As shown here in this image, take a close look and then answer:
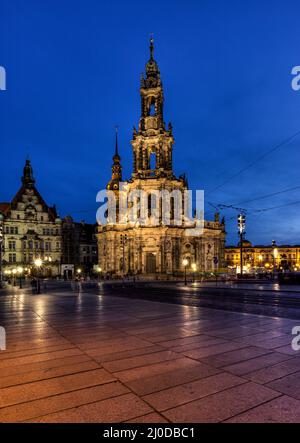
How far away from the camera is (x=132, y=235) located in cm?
6375

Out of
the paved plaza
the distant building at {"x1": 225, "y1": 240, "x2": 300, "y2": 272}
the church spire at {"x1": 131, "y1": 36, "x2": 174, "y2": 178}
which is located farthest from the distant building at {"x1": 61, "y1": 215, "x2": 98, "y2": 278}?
the distant building at {"x1": 225, "y1": 240, "x2": 300, "y2": 272}

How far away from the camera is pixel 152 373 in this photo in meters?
6.24

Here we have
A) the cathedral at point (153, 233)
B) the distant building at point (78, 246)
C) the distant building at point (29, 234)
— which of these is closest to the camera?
the cathedral at point (153, 233)

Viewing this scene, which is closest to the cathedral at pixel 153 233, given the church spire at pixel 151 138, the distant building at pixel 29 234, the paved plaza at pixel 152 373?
the church spire at pixel 151 138

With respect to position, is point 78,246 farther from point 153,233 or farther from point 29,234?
point 153,233

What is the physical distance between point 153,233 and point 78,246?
30590 millimetres

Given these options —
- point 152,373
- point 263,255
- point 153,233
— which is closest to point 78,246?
point 153,233

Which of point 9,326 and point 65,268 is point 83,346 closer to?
point 9,326

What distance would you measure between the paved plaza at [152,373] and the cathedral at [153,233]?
1908 inches

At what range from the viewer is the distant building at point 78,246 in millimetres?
80938

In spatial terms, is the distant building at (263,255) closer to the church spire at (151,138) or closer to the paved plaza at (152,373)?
the church spire at (151,138)

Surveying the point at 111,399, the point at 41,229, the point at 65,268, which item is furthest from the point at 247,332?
the point at 41,229

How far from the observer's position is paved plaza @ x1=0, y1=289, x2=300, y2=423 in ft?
15.0
